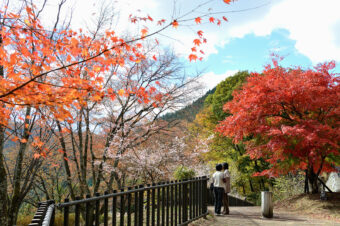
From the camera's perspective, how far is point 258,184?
25.3 m

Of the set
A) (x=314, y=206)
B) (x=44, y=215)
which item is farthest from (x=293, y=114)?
(x=44, y=215)

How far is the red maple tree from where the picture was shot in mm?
9844

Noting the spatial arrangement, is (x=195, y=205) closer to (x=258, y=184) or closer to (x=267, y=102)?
(x=267, y=102)

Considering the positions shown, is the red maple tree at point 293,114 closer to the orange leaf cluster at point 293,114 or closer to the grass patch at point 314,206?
the orange leaf cluster at point 293,114

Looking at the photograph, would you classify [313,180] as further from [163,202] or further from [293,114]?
[163,202]

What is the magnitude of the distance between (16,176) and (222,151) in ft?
59.8

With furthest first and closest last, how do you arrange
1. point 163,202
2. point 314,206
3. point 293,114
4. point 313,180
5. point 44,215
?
point 313,180 → point 293,114 → point 314,206 → point 163,202 → point 44,215

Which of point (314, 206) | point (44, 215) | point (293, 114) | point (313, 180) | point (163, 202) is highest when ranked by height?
point (293, 114)

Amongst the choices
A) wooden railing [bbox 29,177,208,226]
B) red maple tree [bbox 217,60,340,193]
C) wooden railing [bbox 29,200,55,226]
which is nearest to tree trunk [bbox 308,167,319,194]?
red maple tree [bbox 217,60,340,193]

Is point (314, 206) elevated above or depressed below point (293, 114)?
below

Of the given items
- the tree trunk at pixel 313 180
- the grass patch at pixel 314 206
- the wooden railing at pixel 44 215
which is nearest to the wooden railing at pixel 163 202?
the wooden railing at pixel 44 215

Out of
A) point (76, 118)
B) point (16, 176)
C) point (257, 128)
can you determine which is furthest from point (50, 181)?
point (257, 128)

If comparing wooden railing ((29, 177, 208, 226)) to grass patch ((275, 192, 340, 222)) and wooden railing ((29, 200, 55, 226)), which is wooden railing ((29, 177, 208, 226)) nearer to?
wooden railing ((29, 200, 55, 226))

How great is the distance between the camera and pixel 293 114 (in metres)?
11.9
